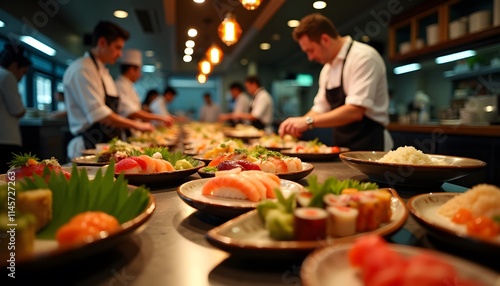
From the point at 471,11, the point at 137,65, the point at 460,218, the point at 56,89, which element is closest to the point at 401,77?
the point at 471,11

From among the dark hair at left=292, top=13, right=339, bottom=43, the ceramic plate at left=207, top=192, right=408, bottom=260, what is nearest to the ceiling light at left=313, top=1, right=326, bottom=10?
the dark hair at left=292, top=13, right=339, bottom=43

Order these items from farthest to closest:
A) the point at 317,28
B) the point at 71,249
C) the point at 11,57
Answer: the point at 11,57, the point at 317,28, the point at 71,249

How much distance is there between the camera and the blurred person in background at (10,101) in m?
4.07

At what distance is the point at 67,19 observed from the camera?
7.91m

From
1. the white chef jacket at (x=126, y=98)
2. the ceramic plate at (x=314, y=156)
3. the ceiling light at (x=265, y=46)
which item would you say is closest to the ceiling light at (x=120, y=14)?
the white chef jacket at (x=126, y=98)

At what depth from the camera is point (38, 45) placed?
7.89 metres

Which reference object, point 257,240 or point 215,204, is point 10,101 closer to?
point 215,204

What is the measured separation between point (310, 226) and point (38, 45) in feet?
29.4

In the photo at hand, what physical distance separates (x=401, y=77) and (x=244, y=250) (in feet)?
40.2

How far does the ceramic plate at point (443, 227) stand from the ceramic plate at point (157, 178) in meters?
0.92

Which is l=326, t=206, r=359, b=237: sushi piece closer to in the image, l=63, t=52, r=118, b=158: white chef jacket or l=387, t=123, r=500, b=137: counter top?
l=63, t=52, r=118, b=158: white chef jacket

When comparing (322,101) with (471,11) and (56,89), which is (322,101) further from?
(56,89)

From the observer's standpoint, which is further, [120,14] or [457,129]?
[120,14]

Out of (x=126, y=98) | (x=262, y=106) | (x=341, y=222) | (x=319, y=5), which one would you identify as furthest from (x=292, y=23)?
(x=341, y=222)
